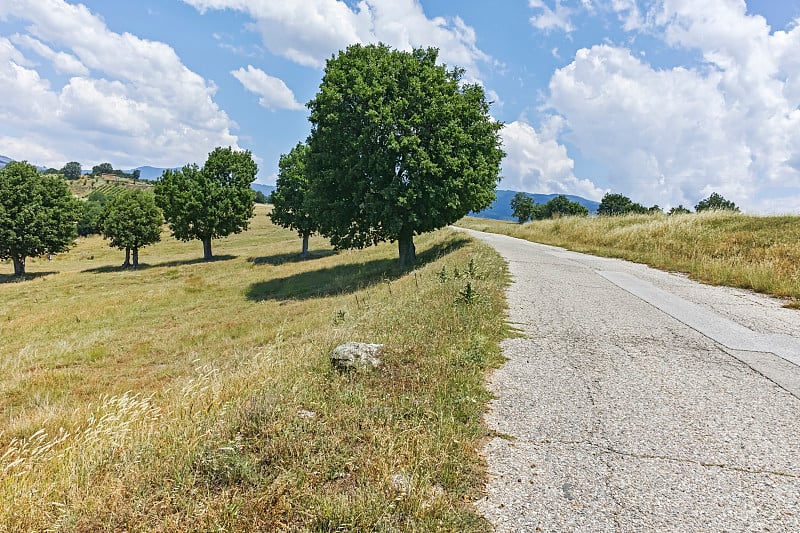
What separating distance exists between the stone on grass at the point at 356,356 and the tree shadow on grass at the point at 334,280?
572 inches

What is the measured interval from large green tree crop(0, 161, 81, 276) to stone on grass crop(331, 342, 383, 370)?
48.8 m

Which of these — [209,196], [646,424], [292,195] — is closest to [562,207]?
[292,195]

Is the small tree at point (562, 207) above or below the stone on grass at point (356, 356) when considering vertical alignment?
above

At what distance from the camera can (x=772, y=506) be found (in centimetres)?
330

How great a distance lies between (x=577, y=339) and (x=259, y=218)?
291 ft

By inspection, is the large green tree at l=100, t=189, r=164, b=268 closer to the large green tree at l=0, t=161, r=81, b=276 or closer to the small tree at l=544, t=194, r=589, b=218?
the large green tree at l=0, t=161, r=81, b=276

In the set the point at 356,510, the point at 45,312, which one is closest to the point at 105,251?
the point at 45,312

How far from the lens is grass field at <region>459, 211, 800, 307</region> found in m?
13.1

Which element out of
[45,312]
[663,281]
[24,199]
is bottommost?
[45,312]

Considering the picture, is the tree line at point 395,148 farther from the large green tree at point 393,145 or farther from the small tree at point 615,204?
the small tree at point 615,204

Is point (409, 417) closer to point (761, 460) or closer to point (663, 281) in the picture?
point (761, 460)

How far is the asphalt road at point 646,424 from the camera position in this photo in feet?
10.8

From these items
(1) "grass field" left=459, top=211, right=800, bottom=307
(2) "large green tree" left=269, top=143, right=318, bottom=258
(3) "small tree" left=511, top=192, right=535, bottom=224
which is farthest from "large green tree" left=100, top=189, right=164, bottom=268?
(3) "small tree" left=511, top=192, right=535, bottom=224

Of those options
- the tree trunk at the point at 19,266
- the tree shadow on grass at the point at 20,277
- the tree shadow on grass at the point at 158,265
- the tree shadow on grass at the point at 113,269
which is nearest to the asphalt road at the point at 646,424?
the tree shadow on grass at the point at 158,265
